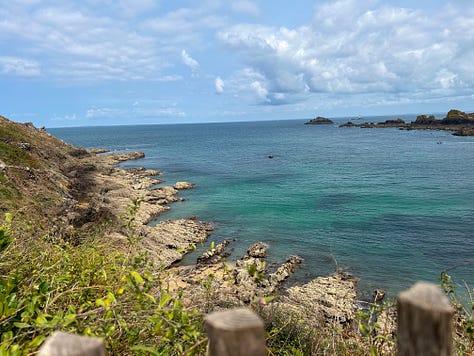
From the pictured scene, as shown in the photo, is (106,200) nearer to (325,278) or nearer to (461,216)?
(325,278)

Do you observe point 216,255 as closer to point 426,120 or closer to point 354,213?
point 354,213

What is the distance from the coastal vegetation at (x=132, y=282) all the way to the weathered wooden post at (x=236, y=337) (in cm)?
142

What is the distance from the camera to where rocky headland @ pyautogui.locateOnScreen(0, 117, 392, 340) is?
1046cm

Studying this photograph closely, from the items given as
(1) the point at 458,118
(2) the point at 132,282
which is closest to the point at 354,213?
(2) the point at 132,282

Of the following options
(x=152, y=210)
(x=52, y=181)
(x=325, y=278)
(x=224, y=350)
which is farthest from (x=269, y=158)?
(x=224, y=350)

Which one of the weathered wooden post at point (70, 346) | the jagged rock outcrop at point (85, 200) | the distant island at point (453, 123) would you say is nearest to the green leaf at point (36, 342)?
the weathered wooden post at point (70, 346)

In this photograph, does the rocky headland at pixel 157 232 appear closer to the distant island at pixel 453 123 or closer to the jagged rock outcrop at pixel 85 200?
the jagged rock outcrop at pixel 85 200

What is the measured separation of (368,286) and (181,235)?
1411 cm

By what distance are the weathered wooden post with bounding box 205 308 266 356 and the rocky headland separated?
2130 millimetres

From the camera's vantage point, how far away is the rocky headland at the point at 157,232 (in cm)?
1046

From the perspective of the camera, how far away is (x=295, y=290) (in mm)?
17938

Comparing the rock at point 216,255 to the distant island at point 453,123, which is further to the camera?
the distant island at point 453,123

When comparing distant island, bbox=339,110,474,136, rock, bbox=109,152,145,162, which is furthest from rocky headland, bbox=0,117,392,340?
distant island, bbox=339,110,474,136

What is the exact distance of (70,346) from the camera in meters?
1.54
